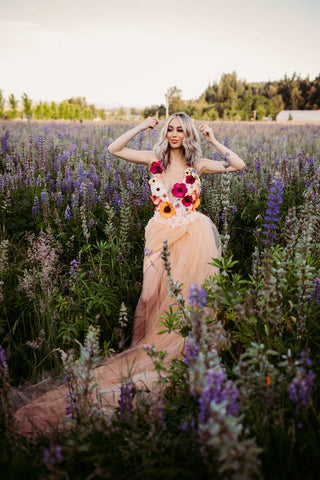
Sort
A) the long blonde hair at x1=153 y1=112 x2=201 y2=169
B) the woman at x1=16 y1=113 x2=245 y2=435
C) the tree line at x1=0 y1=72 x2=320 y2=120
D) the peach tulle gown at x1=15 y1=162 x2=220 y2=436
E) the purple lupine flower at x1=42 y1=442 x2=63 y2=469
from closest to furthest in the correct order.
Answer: the purple lupine flower at x1=42 y1=442 x2=63 y2=469 < the peach tulle gown at x1=15 y1=162 x2=220 y2=436 < the woman at x1=16 y1=113 x2=245 y2=435 < the long blonde hair at x1=153 y1=112 x2=201 y2=169 < the tree line at x1=0 y1=72 x2=320 y2=120

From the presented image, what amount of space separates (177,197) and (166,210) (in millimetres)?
158

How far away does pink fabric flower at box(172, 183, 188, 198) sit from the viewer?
3.41 m

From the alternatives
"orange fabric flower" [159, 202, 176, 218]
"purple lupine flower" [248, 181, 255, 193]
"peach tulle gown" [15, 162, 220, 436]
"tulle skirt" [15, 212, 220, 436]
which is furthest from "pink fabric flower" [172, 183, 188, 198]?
"purple lupine flower" [248, 181, 255, 193]

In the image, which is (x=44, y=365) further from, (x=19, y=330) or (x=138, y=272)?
(x=138, y=272)

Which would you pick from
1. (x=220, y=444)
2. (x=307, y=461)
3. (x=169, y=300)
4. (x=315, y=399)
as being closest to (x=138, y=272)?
(x=169, y=300)

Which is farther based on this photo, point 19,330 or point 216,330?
point 19,330

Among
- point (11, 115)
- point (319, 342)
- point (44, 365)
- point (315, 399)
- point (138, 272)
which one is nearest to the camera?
point (315, 399)

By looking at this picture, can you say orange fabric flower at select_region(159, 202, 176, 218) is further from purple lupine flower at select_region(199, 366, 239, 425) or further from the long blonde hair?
purple lupine flower at select_region(199, 366, 239, 425)

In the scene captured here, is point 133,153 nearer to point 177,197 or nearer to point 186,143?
point 186,143

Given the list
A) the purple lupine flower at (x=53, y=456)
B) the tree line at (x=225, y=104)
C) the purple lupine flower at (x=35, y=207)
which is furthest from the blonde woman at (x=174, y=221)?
the tree line at (x=225, y=104)

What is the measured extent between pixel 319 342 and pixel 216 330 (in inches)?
38.2

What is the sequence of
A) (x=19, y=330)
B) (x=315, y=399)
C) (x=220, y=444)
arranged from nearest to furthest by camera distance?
(x=220, y=444), (x=315, y=399), (x=19, y=330)

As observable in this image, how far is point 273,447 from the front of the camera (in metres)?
1.39

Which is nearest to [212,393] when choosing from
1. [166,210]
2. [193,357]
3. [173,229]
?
[193,357]
